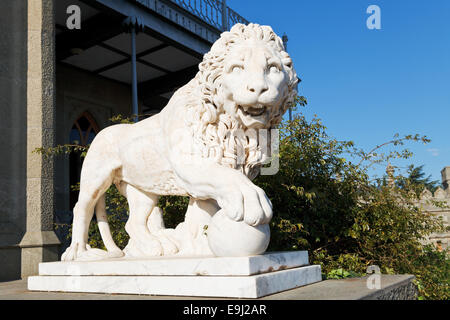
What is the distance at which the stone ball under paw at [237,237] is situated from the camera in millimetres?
1989

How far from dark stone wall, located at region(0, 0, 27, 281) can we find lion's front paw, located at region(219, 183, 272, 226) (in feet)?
10.2

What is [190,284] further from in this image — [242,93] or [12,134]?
[12,134]

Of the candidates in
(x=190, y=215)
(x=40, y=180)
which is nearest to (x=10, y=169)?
(x=40, y=180)

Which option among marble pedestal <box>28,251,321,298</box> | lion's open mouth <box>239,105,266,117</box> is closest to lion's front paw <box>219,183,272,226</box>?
marble pedestal <box>28,251,321,298</box>

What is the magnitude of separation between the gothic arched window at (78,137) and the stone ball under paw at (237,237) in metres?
8.18

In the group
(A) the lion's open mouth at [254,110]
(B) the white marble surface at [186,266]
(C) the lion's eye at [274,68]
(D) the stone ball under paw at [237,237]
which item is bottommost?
(B) the white marble surface at [186,266]

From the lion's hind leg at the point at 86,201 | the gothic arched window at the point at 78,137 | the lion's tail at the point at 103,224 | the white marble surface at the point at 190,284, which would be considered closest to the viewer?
the white marble surface at the point at 190,284

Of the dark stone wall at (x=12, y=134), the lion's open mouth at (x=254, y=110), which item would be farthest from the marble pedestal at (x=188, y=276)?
the dark stone wall at (x=12, y=134)

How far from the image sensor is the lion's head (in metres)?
2.12

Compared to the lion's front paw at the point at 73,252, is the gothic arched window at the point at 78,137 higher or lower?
higher

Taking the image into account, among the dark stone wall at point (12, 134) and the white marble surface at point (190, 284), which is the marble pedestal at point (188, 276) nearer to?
the white marble surface at point (190, 284)

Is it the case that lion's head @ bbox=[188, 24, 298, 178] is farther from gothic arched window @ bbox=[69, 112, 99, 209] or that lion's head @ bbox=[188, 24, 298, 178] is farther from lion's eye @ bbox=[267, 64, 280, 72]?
gothic arched window @ bbox=[69, 112, 99, 209]

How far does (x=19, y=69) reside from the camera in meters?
4.59
